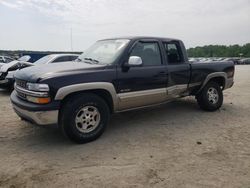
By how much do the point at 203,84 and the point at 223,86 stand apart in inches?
37.4

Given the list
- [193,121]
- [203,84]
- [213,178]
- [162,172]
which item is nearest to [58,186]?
[162,172]

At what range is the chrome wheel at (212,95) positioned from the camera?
6922mm

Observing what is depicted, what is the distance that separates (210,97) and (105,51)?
314 cm

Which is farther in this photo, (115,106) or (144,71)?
(144,71)

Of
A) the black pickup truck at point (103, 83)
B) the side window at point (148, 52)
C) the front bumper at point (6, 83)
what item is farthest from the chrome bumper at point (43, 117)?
the front bumper at point (6, 83)

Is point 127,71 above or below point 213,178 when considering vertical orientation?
above

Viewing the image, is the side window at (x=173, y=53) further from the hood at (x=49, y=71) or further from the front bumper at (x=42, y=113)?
the front bumper at (x=42, y=113)

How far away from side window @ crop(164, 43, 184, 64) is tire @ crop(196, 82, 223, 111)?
115 cm

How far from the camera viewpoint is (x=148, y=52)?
5.62 m

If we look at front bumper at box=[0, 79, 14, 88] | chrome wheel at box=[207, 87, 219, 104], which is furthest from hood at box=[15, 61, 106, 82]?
front bumper at box=[0, 79, 14, 88]

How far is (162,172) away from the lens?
140 inches

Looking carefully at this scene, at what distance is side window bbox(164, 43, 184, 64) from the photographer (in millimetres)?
5980

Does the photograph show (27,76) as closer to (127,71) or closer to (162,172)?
(127,71)

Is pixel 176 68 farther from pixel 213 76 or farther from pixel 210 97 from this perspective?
pixel 210 97
